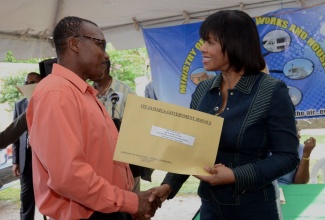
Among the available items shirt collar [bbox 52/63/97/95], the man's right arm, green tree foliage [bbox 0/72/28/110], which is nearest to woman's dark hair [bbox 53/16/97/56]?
shirt collar [bbox 52/63/97/95]

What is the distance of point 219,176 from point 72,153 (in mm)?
591

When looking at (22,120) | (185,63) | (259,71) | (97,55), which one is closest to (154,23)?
(185,63)

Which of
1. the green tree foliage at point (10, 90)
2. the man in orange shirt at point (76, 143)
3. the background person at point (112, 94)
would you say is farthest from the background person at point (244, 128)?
the green tree foliage at point (10, 90)

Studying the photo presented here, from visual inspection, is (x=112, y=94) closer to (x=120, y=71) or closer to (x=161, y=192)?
(x=161, y=192)

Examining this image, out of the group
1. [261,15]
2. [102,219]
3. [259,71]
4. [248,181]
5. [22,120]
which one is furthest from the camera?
[261,15]

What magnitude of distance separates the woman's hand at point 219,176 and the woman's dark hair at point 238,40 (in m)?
0.43

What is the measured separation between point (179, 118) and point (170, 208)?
175 inches

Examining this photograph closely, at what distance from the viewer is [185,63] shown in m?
5.12

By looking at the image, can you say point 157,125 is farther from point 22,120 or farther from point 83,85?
point 22,120

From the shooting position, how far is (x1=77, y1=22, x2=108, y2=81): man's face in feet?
5.83

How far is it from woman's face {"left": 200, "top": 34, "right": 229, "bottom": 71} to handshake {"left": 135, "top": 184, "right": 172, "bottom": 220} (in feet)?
1.94

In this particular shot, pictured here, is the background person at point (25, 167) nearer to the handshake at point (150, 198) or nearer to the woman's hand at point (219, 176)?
the handshake at point (150, 198)

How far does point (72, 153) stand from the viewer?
57.7 inches

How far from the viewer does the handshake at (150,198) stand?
1686mm
